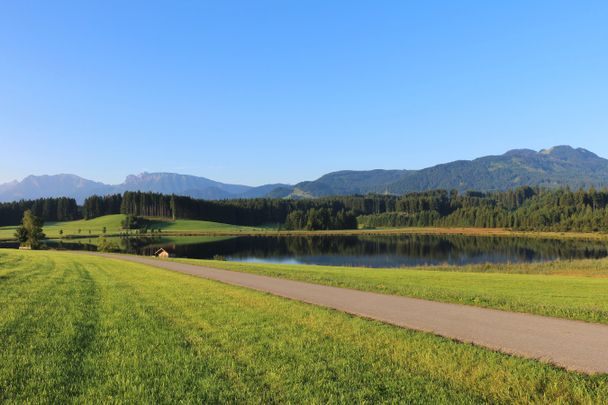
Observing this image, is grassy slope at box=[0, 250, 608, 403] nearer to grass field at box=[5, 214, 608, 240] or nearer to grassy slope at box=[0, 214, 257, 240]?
grass field at box=[5, 214, 608, 240]

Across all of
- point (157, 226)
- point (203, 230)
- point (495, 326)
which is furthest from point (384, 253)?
point (157, 226)

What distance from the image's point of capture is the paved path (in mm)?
10031

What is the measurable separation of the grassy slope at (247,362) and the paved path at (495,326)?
1086mm

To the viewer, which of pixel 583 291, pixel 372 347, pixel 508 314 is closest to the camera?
pixel 372 347

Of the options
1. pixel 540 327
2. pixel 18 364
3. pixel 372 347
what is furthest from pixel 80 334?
pixel 540 327

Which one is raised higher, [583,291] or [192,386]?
[192,386]

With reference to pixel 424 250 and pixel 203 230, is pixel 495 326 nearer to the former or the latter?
pixel 424 250

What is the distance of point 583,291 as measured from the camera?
960 inches

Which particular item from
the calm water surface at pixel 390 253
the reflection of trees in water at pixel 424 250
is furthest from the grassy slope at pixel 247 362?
the reflection of trees in water at pixel 424 250

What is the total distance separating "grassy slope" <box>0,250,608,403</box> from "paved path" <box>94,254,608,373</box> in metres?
1.09

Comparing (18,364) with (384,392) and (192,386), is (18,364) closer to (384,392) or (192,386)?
(192,386)

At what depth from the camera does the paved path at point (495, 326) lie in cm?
1003

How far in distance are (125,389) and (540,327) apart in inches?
447

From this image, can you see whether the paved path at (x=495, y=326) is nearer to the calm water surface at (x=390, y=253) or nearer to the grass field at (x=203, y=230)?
the calm water surface at (x=390, y=253)
